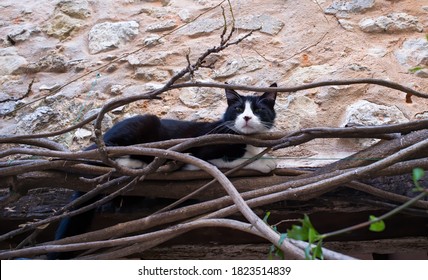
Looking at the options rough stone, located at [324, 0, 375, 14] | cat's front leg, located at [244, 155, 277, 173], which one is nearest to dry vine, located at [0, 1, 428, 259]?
cat's front leg, located at [244, 155, 277, 173]

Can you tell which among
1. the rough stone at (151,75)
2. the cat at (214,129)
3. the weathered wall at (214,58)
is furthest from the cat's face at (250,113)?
the rough stone at (151,75)

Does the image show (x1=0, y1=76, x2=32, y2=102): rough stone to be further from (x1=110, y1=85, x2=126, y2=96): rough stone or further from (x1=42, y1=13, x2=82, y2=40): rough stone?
(x1=110, y1=85, x2=126, y2=96): rough stone

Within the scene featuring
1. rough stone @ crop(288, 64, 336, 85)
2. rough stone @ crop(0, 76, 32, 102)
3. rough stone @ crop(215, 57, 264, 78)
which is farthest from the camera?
rough stone @ crop(0, 76, 32, 102)

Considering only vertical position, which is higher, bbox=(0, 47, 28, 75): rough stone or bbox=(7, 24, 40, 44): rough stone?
bbox=(7, 24, 40, 44): rough stone

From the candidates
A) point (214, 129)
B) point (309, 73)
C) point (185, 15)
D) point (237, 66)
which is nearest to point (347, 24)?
point (309, 73)

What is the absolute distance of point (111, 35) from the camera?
109 inches

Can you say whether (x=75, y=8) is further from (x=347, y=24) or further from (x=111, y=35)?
(x=347, y=24)

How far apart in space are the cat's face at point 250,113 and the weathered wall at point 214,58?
0.13 m

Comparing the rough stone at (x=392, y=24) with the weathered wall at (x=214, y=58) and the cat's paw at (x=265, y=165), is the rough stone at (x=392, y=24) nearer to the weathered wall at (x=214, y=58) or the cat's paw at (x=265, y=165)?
the weathered wall at (x=214, y=58)

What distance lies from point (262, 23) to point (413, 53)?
2.30ft

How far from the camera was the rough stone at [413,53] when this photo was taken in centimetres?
236

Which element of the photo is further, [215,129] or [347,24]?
[347,24]

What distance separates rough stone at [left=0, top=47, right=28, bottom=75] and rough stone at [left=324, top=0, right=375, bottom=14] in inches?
58.4

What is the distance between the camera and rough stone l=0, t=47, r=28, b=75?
2.73m
